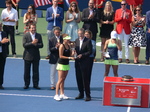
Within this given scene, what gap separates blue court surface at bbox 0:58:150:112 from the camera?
13.4 m

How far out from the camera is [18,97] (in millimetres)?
14445

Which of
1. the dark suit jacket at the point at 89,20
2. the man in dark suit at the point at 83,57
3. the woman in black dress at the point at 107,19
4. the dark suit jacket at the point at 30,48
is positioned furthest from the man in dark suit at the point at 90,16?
the man in dark suit at the point at 83,57

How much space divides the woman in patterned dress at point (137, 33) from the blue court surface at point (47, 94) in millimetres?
821

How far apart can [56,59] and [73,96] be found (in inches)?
51.3

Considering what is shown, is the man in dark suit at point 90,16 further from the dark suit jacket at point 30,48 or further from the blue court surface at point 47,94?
the dark suit jacket at point 30,48

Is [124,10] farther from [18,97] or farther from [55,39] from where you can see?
[18,97]

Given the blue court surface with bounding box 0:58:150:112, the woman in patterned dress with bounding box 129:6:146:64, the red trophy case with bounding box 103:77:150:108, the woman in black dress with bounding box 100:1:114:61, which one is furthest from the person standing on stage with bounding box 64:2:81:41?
the red trophy case with bounding box 103:77:150:108

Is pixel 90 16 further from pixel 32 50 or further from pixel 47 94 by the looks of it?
pixel 47 94

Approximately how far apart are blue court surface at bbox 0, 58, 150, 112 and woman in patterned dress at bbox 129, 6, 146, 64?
2.70ft

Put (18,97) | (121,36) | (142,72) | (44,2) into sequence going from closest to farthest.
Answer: (18,97), (142,72), (121,36), (44,2)

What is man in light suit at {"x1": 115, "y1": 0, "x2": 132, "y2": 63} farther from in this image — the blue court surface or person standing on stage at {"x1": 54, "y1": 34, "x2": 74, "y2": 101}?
person standing on stage at {"x1": 54, "y1": 34, "x2": 74, "y2": 101}

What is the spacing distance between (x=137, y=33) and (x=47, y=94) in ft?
18.1

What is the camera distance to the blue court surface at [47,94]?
13.4m

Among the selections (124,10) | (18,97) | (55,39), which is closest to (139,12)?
(124,10)
